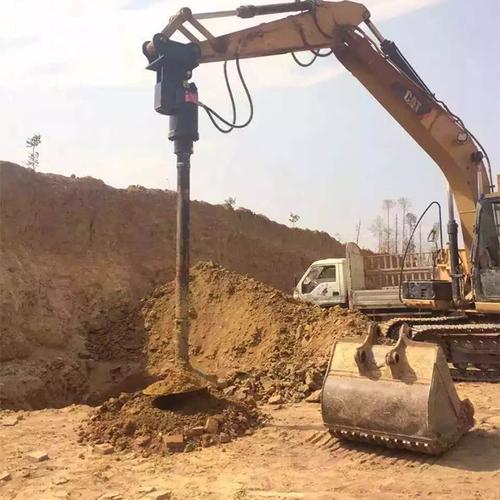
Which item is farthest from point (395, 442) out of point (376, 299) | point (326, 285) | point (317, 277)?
point (317, 277)

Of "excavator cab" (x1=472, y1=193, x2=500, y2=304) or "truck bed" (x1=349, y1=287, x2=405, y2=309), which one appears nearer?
"excavator cab" (x1=472, y1=193, x2=500, y2=304)

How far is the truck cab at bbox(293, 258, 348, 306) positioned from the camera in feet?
44.4

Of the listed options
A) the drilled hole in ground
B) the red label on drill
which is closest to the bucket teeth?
the drilled hole in ground

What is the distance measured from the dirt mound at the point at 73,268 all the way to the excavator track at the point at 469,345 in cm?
545

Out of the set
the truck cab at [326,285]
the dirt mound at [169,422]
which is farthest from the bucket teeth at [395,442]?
the truck cab at [326,285]

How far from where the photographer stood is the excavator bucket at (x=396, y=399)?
15.5 feet

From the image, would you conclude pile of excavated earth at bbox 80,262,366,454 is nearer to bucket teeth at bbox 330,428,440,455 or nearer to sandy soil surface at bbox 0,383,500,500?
sandy soil surface at bbox 0,383,500,500

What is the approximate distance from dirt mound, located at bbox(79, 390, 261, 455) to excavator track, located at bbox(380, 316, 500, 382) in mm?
2972

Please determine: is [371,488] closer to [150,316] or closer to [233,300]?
[233,300]

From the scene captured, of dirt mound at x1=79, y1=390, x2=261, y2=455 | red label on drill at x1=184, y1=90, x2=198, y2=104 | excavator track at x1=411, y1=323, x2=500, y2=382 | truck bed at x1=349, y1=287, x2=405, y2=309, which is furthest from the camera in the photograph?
truck bed at x1=349, y1=287, x2=405, y2=309

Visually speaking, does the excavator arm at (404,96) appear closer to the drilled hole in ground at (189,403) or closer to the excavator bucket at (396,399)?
the excavator bucket at (396,399)

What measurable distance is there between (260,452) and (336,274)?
885 cm

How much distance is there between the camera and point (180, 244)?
6188 millimetres

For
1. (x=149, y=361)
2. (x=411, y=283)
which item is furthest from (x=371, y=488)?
(x=149, y=361)
